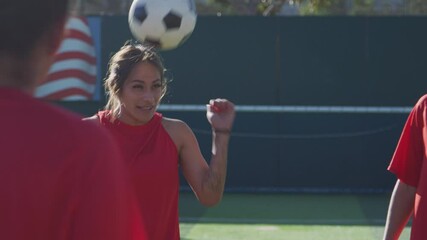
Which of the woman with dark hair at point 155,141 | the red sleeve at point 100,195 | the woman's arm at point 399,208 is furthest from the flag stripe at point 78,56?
the red sleeve at point 100,195

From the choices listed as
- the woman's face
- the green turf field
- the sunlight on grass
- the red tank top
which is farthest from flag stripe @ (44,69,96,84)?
the red tank top

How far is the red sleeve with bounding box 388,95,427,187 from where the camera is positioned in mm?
3986

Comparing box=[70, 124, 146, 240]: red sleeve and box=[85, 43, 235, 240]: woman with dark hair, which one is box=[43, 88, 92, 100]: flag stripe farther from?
box=[70, 124, 146, 240]: red sleeve

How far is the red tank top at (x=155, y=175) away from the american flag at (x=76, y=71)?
8.68m

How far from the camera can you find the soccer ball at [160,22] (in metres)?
5.30

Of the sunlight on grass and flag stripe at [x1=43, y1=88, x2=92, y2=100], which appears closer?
the sunlight on grass

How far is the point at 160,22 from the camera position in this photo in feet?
17.2

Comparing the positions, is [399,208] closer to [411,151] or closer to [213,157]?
[411,151]

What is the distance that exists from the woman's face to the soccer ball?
735 millimetres

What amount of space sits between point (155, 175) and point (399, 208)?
106 centimetres

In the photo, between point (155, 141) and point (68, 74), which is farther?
point (68, 74)

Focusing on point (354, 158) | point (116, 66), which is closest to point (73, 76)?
point (354, 158)

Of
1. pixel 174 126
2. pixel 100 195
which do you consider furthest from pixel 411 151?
pixel 100 195

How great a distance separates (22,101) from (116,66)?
102 inches
